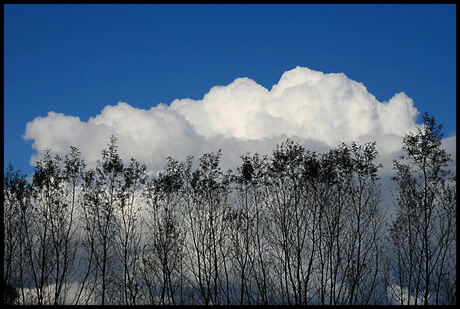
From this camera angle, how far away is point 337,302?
1478 cm

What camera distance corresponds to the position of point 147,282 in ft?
56.0

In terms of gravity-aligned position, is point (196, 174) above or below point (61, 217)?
above

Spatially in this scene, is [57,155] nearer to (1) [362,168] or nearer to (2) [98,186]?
(2) [98,186]

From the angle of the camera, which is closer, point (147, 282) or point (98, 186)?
point (147, 282)

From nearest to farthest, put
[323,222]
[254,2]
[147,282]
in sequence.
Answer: [254,2] → [323,222] → [147,282]

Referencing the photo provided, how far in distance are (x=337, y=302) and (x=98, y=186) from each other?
10.2m

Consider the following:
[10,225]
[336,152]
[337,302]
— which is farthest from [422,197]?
[10,225]

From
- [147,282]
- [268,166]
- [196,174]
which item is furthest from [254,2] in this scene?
[147,282]

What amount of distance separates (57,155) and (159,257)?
5729 mm
